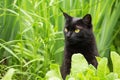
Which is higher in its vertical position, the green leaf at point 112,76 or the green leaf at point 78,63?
the green leaf at point 78,63

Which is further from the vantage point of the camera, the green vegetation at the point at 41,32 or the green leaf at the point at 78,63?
the green vegetation at the point at 41,32

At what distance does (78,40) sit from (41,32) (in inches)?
14.3

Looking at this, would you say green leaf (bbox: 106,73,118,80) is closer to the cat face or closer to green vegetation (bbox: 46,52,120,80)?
green vegetation (bbox: 46,52,120,80)

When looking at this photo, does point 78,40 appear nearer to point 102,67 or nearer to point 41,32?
point 41,32

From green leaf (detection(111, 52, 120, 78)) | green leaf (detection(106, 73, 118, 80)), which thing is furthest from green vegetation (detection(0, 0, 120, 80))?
green leaf (detection(106, 73, 118, 80))

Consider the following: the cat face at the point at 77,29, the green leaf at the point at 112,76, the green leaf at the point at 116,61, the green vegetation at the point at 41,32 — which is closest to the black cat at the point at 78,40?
the cat face at the point at 77,29

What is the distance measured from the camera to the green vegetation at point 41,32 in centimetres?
365

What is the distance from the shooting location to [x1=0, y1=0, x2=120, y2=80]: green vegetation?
3.65 metres

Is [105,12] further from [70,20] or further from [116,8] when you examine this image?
[70,20]

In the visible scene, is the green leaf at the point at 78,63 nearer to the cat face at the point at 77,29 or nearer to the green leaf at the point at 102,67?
the green leaf at the point at 102,67

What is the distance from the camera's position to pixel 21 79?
3812mm

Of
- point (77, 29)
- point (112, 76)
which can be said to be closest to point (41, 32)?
point (77, 29)

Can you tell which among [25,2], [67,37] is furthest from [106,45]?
[25,2]

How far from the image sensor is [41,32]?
12.2 feet
